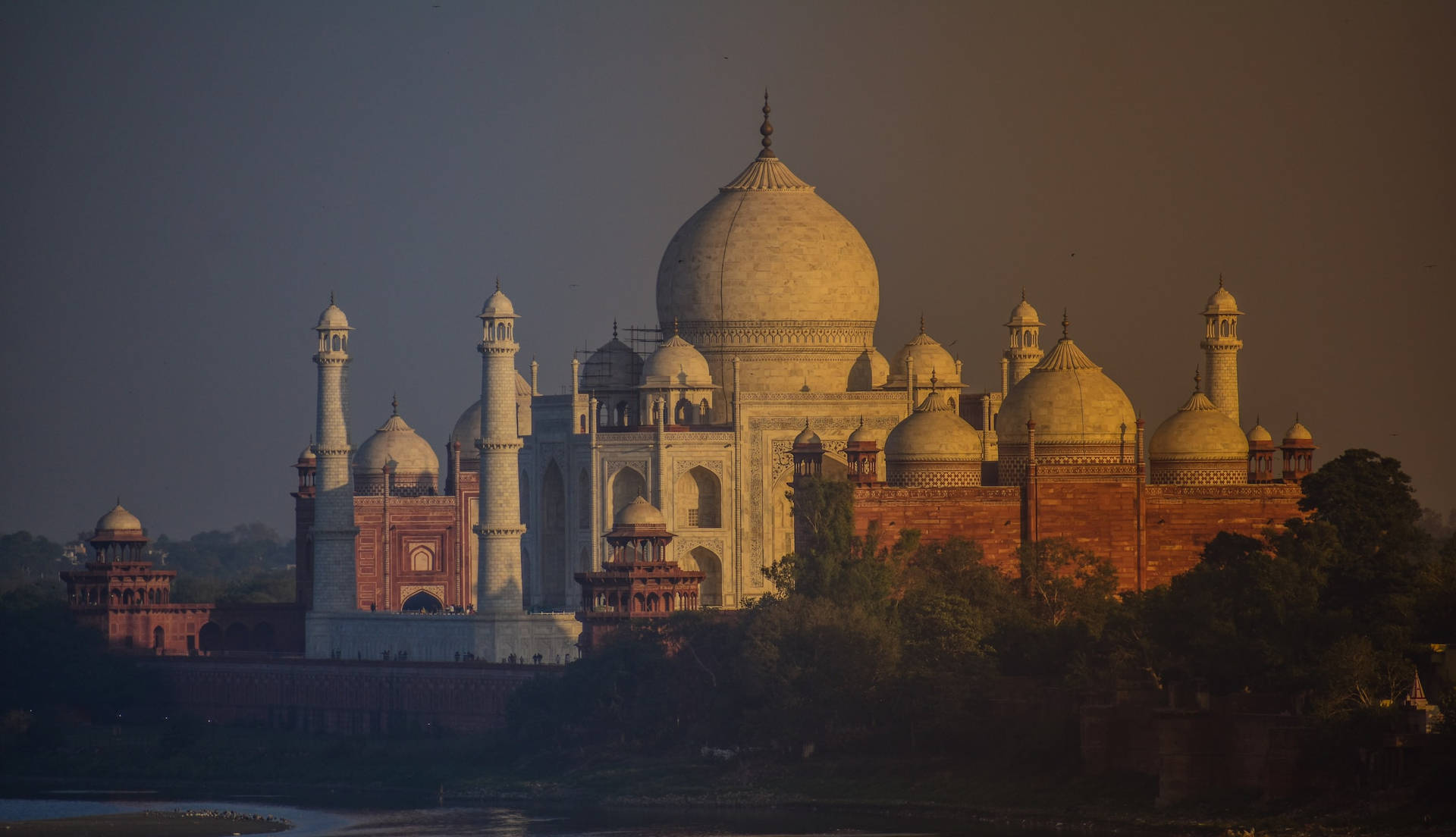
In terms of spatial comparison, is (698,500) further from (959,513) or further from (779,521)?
(959,513)

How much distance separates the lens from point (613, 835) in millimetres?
51906

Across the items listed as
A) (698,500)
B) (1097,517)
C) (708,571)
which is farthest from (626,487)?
(1097,517)

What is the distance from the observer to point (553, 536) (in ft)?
217

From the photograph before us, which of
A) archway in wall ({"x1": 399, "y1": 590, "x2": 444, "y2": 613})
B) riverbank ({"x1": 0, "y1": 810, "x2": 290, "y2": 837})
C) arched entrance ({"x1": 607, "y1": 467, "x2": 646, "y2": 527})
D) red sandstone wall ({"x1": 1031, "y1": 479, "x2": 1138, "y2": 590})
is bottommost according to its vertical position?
riverbank ({"x1": 0, "y1": 810, "x2": 290, "y2": 837})

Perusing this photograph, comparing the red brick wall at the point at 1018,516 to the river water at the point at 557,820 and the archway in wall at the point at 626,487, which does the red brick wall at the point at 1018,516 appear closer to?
the river water at the point at 557,820

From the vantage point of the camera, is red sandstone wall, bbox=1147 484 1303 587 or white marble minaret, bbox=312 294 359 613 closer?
red sandstone wall, bbox=1147 484 1303 587

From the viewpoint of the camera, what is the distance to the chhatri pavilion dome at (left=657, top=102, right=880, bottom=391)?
64.8 metres

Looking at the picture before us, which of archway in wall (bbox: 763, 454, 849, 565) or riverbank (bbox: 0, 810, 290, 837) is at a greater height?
archway in wall (bbox: 763, 454, 849, 565)

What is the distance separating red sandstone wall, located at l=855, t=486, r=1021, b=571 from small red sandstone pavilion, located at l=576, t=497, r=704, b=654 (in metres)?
4.55

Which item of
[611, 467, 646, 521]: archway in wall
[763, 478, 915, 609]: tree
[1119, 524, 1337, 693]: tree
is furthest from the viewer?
[611, 467, 646, 521]: archway in wall

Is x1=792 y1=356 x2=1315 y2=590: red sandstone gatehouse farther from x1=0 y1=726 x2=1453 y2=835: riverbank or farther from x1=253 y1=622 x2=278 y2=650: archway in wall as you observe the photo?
x1=253 y1=622 x2=278 y2=650: archway in wall

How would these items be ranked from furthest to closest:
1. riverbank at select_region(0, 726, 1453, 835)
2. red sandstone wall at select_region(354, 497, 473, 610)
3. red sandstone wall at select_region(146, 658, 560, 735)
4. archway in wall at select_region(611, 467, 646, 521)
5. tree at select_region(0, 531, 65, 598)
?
1. tree at select_region(0, 531, 65, 598)
2. red sandstone wall at select_region(354, 497, 473, 610)
3. archway in wall at select_region(611, 467, 646, 521)
4. red sandstone wall at select_region(146, 658, 560, 735)
5. riverbank at select_region(0, 726, 1453, 835)

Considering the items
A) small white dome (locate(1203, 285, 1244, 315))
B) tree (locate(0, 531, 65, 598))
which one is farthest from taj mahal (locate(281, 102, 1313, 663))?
tree (locate(0, 531, 65, 598))

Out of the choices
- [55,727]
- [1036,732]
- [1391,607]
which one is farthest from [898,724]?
[55,727]
